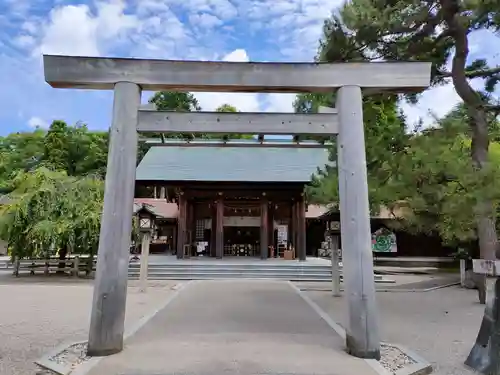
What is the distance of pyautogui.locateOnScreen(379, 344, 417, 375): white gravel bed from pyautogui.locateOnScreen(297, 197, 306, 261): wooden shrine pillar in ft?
43.1

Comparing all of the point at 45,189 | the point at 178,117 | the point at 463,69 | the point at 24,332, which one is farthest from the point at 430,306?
the point at 45,189

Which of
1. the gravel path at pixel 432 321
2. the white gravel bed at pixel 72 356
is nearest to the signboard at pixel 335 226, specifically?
the gravel path at pixel 432 321

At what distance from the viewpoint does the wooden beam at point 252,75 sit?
5.10 meters

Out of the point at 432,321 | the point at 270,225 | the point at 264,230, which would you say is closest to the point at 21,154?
the point at 270,225

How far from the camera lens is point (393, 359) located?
467cm

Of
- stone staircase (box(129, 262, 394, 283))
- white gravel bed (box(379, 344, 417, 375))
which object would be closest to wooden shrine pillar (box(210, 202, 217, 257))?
stone staircase (box(129, 262, 394, 283))

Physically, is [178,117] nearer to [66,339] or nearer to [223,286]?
[66,339]

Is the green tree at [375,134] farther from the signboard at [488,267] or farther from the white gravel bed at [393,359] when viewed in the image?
the white gravel bed at [393,359]

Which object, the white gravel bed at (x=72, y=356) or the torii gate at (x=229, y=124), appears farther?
the torii gate at (x=229, y=124)

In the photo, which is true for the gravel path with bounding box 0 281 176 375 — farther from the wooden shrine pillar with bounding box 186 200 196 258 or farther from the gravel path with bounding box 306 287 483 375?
the wooden shrine pillar with bounding box 186 200 196 258

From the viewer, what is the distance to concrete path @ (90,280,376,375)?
13.7 ft

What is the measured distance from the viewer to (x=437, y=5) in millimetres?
8656

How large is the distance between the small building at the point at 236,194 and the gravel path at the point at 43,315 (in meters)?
6.54

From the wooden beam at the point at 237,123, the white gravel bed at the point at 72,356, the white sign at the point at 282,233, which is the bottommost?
the white gravel bed at the point at 72,356
